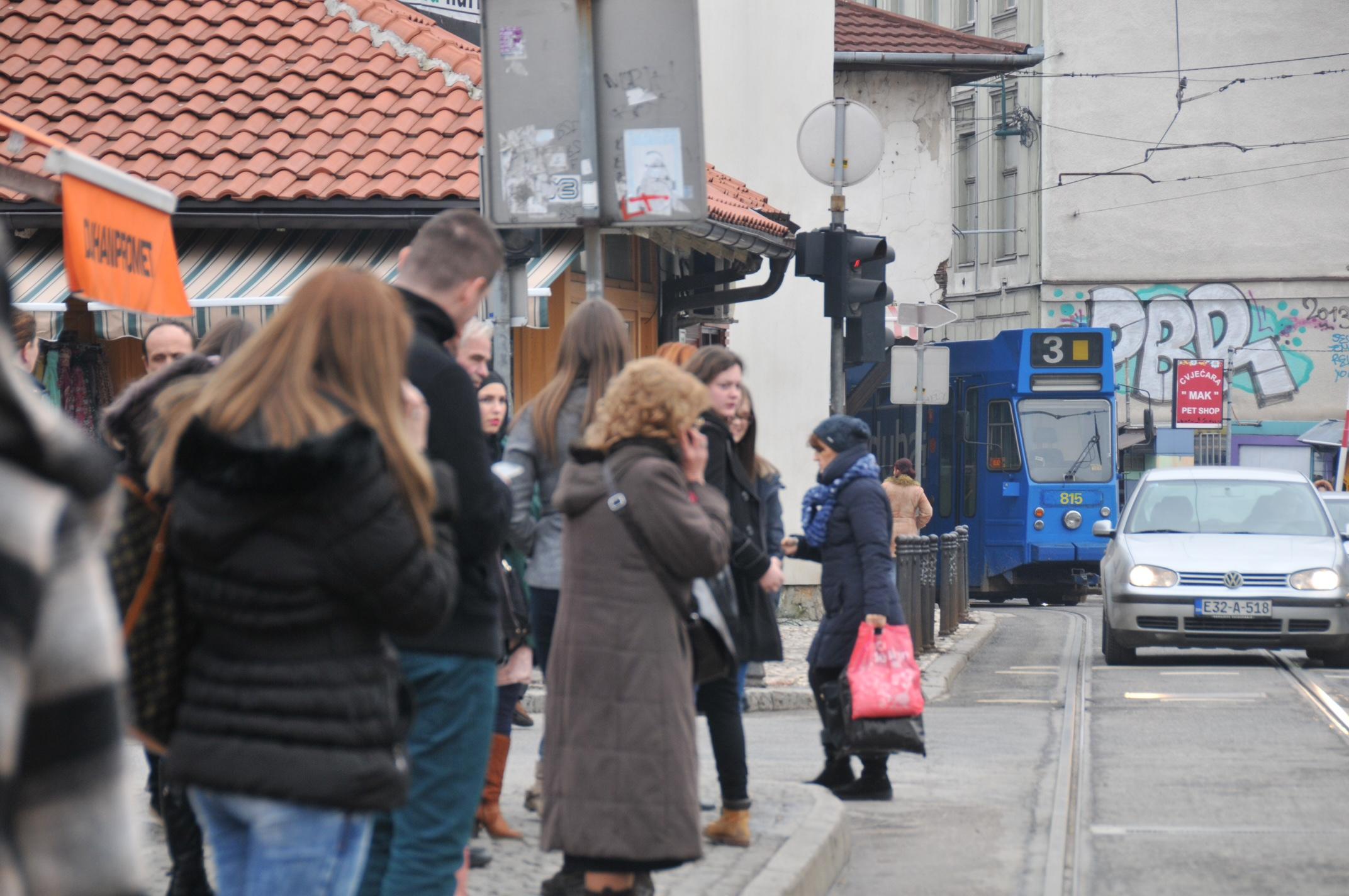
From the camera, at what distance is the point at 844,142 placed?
1302 centimetres

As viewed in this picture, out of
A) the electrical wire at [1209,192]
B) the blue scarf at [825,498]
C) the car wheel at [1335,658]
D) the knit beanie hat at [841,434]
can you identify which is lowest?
the car wheel at [1335,658]

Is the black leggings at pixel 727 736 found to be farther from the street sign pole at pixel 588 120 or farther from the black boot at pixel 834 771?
the black boot at pixel 834 771

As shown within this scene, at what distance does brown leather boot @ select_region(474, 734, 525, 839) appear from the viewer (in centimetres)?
643

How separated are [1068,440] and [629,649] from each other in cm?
1941

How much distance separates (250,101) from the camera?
14.2m

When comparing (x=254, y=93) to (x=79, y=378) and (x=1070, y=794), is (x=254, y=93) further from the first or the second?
(x=1070, y=794)

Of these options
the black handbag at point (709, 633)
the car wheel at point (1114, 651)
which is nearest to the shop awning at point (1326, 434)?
the car wheel at point (1114, 651)

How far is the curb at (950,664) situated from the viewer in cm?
1291

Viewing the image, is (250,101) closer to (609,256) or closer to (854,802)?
(609,256)

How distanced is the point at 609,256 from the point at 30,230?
4.70 m

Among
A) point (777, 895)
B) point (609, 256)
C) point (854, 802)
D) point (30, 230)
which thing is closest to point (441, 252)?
point (777, 895)

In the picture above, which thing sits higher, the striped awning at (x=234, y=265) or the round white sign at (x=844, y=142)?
the round white sign at (x=844, y=142)

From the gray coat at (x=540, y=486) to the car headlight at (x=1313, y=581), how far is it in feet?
29.9

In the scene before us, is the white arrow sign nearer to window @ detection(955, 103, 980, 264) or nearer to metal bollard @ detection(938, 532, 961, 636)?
metal bollard @ detection(938, 532, 961, 636)
